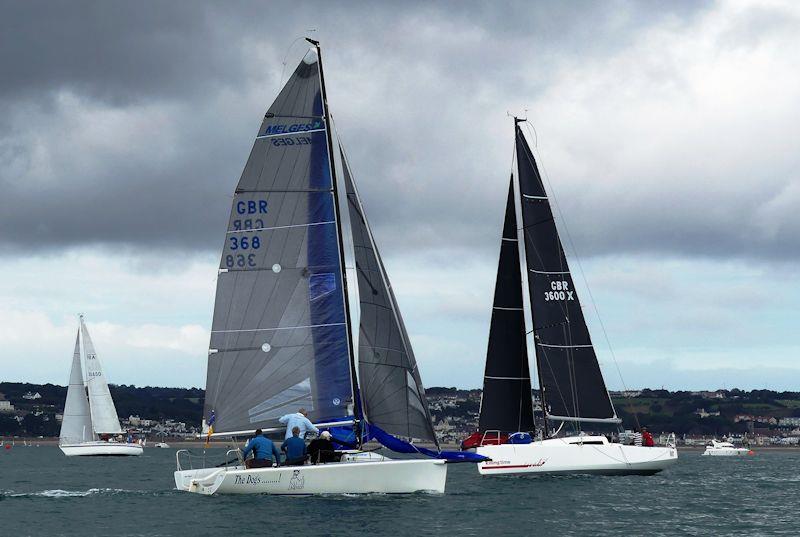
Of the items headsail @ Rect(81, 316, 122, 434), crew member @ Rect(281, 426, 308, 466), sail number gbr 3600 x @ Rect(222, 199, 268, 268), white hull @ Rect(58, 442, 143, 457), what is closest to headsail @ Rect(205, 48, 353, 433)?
sail number gbr 3600 x @ Rect(222, 199, 268, 268)

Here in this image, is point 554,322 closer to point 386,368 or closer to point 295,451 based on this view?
point 386,368

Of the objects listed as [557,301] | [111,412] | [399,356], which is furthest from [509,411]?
[111,412]

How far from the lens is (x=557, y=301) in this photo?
5225cm

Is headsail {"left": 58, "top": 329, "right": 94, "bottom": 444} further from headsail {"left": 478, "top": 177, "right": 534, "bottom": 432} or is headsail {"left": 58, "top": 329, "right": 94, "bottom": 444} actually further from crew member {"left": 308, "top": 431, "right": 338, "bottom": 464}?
crew member {"left": 308, "top": 431, "right": 338, "bottom": 464}

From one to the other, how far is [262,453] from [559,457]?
61.0 ft

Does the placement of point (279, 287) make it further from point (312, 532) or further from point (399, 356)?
point (312, 532)

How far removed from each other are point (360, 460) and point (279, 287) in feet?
19.2

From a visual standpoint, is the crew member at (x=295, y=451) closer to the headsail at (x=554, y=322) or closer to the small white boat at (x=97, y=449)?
the headsail at (x=554, y=322)

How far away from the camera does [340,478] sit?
105ft

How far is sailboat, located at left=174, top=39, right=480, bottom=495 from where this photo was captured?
3462 cm

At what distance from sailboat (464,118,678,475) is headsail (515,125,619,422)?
4cm

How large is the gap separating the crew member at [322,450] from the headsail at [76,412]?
72171 mm

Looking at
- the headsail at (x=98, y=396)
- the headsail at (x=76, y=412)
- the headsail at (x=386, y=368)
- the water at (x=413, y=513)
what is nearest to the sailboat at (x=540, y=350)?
the water at (x=413, y=513)

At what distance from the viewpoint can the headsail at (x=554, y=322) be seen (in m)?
51.5
